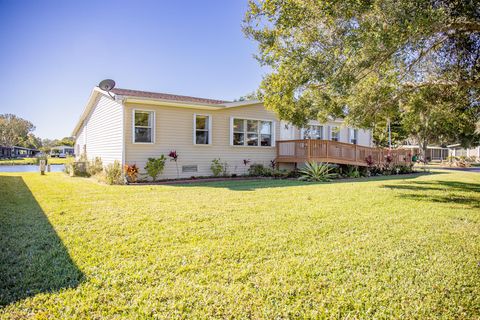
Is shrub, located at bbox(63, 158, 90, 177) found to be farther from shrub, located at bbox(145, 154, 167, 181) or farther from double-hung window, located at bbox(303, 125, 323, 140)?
double-hung window, located at bbox(303, 125, 323, 140)

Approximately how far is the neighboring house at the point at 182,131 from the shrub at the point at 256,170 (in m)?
0.39

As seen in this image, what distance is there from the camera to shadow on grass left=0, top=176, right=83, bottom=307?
260cm

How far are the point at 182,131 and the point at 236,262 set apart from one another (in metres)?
10.2

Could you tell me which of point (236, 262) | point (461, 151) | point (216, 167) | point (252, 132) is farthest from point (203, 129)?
point (461, 151)

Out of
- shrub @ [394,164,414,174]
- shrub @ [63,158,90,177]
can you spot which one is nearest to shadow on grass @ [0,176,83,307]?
shrub @ [63,158,90,177]

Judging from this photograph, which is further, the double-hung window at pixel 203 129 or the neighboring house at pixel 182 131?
the double-hung window at pixel 203 129

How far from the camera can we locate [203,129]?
A: 528 inches

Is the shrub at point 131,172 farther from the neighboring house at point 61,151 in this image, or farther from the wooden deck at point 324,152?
the neighboring house at point 61,151

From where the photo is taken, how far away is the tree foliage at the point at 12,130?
193 ft

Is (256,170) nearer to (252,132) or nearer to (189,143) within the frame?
(252,132)

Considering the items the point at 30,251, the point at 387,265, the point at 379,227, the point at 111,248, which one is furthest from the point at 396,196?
the point at 30,251

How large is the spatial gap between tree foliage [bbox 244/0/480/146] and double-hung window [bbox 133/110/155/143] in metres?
5.62

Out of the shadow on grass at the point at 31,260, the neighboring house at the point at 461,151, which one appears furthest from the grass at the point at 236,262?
the neighboring house at the point at 461,151

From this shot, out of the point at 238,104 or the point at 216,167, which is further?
the point at 238,104
